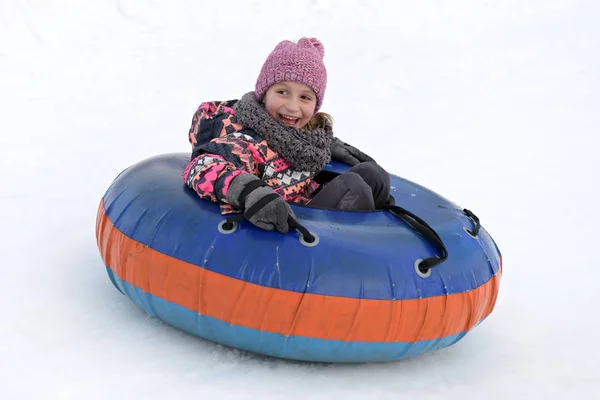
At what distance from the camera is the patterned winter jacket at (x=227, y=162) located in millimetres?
2859

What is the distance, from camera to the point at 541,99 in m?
7.71

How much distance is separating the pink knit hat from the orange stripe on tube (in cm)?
95

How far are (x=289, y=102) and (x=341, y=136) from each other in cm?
366

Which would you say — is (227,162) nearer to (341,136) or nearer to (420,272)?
(420,272)

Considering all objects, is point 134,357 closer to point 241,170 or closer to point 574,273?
point 241,170

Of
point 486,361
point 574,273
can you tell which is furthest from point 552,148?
point 486,361

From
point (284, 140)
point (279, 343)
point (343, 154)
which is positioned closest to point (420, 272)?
point (279, 343)

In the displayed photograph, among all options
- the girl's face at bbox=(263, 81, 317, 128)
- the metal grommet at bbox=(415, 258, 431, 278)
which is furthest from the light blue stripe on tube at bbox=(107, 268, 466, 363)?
the girl's face at bbox=(263, 81, 317, 128)

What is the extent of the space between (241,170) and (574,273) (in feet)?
7.74

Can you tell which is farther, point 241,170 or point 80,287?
point 80,287

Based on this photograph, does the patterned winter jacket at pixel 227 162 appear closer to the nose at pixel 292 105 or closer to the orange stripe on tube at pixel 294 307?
the nose at pixel 292 105

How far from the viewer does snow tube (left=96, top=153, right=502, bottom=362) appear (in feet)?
8.59

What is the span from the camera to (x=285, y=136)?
3.18 metres

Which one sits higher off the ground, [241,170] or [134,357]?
[241,170]
